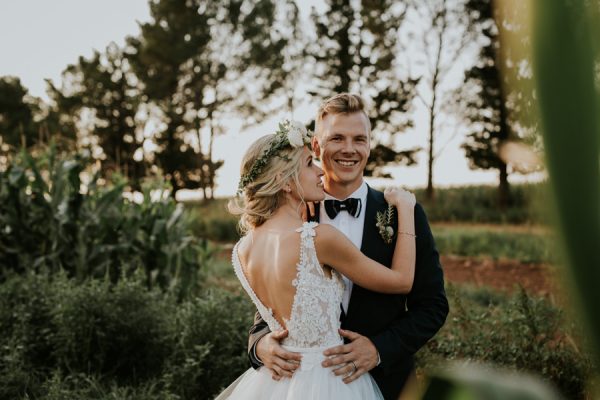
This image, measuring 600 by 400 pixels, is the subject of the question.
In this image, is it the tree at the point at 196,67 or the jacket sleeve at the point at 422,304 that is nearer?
the jacket sleeve at the point at 422,304

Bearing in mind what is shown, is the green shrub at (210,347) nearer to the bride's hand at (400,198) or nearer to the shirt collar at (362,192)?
the shirt collar at (362,192)

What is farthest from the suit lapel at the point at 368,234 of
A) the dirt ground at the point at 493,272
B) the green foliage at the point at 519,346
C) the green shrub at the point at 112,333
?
the dirt ground at the point at 493,272

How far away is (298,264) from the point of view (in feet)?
9.02

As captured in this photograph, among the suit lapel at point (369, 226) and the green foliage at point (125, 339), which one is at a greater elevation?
the suit lapel at point (369, 226)

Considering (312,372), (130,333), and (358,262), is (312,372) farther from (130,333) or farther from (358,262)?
(130,333)

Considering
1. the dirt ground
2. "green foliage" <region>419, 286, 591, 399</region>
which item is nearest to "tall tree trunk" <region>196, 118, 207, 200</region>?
the dirt ground

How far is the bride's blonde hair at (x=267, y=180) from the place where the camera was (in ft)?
9.46

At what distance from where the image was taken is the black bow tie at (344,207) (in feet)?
10.1

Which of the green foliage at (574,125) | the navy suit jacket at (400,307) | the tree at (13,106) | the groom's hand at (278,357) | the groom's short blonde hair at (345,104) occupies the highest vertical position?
the tree at (13,106)

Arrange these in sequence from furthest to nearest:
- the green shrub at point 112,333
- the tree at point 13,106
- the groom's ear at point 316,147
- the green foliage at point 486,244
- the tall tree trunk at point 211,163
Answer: the tree at point 13,106 → the tall tree trunk at point 211,163 → the green foliage at point 486,244 → the green shrub at point 112,333 → the groom's ear at point 316,147

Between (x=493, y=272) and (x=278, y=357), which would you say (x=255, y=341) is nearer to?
(x=278, y=357)

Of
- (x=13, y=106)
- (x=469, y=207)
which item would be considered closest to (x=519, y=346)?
(x=469, y=207)

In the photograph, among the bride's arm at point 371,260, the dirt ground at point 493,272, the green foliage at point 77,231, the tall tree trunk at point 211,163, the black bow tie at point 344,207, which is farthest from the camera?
the tall tree trunk at point 211,163

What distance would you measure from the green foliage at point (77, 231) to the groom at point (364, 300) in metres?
4.71
